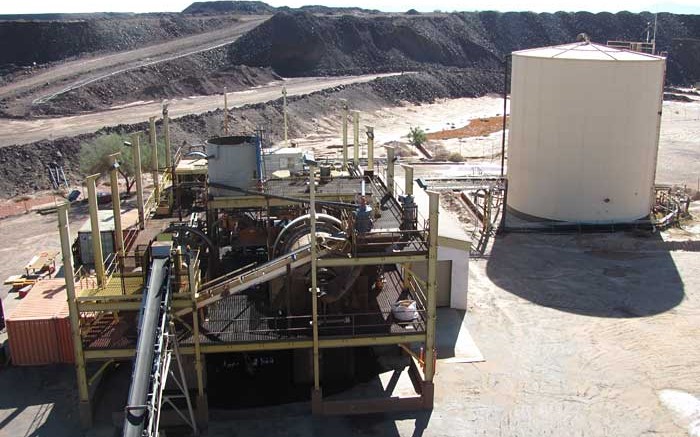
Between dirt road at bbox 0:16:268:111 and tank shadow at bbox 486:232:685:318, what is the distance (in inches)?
2319

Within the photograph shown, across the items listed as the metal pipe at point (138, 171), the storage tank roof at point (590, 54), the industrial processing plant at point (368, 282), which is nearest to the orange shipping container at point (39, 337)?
the industrial processing plant at point (368, 282)

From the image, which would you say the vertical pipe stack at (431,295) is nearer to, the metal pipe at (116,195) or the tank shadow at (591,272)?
the metal pipe at (116,195)

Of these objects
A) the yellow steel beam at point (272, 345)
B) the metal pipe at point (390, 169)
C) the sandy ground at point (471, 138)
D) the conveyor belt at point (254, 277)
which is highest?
the metal pipe at point (390, 169)

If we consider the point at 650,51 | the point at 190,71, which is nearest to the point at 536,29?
the point at 190,71

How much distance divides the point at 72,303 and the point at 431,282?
10005mm

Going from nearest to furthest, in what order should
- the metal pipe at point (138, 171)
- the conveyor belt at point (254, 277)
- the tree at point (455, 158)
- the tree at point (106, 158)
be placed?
the conveyor belt at point (254, 277) < the metal pipe at point (138, 171) < the tree at point (106, 158) < the tree at point (455, 158)

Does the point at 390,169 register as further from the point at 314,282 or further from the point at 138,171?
the point at 138,171

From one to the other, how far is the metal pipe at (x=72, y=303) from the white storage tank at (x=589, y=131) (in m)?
28.2

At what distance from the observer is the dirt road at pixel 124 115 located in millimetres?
61938

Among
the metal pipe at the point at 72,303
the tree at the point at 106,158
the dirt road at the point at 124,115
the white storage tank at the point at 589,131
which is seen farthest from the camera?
the dirt road at the point at 124,115

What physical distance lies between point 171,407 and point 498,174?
3739 cm

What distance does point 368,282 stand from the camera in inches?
906

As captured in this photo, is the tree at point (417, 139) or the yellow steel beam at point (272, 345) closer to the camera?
the yellow steel beam at point (272, 345)

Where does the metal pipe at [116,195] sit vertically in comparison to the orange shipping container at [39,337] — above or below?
above
